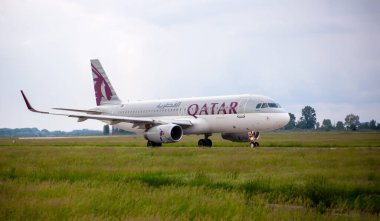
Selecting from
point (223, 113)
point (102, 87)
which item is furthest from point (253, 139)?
point (102, 87)

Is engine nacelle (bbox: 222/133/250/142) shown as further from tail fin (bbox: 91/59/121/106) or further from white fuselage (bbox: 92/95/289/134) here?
tail fin (bbox: 91/59/121/106)

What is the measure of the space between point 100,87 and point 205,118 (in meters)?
16.0

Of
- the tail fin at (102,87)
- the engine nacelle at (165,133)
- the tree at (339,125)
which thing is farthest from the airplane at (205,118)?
the tree at (339,125)

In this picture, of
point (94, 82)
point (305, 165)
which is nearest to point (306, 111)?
point (94, 82)

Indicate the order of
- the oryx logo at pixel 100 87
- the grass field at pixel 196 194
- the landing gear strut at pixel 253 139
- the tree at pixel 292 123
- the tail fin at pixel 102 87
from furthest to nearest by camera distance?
1. the tree at pixel 292 123
2. the oryx logo at pixel 100 87
3. the tail fin at pixel 102 87
4. the landing gear strut at pixel 253 139
5. the grass field at pixel 196 194

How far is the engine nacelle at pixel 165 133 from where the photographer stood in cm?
4116

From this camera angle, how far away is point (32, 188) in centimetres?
1516

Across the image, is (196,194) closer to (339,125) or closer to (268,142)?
(268,142)

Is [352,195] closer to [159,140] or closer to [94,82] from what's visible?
[159,140]

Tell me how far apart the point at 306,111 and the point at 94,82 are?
145 m

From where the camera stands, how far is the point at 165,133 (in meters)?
41.2

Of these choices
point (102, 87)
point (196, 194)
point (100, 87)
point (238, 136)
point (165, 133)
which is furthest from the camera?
point (100, 87)

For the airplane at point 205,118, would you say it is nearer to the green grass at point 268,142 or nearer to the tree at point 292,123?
the green grass at point 268,142

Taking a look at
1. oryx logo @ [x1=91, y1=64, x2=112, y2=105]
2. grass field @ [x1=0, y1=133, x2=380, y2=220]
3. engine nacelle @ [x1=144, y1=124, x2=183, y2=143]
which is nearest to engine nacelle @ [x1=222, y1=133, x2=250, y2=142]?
engine nacelle @ [x1=144, y1=124, x2=183, y2=143]
